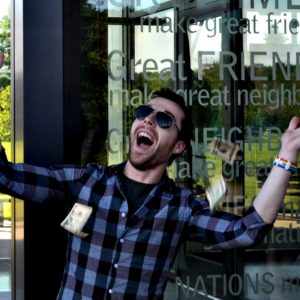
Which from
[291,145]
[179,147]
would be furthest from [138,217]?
[291,145]

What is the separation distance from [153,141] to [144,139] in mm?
30

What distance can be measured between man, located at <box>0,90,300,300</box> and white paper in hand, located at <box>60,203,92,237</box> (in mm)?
39

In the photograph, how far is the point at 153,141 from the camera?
2.63m

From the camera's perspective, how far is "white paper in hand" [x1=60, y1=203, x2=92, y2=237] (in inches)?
102

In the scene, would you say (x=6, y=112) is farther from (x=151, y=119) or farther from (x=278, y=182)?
(x=278, y=182)

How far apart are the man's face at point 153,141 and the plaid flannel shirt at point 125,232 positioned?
0.09 metres

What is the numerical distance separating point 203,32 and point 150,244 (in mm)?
1815

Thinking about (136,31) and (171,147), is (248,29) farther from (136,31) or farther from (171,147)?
(171,147)

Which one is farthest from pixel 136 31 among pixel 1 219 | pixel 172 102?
pixel 172 102

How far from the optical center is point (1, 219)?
13.0ft

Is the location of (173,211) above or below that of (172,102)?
below

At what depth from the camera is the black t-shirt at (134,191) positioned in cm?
262

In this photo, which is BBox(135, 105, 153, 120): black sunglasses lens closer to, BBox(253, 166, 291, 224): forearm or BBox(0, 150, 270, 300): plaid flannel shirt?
BBox(0, 150, 270, 300): plaid flannel shirt

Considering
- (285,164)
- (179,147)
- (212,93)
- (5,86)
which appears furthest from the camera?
(212,93)
